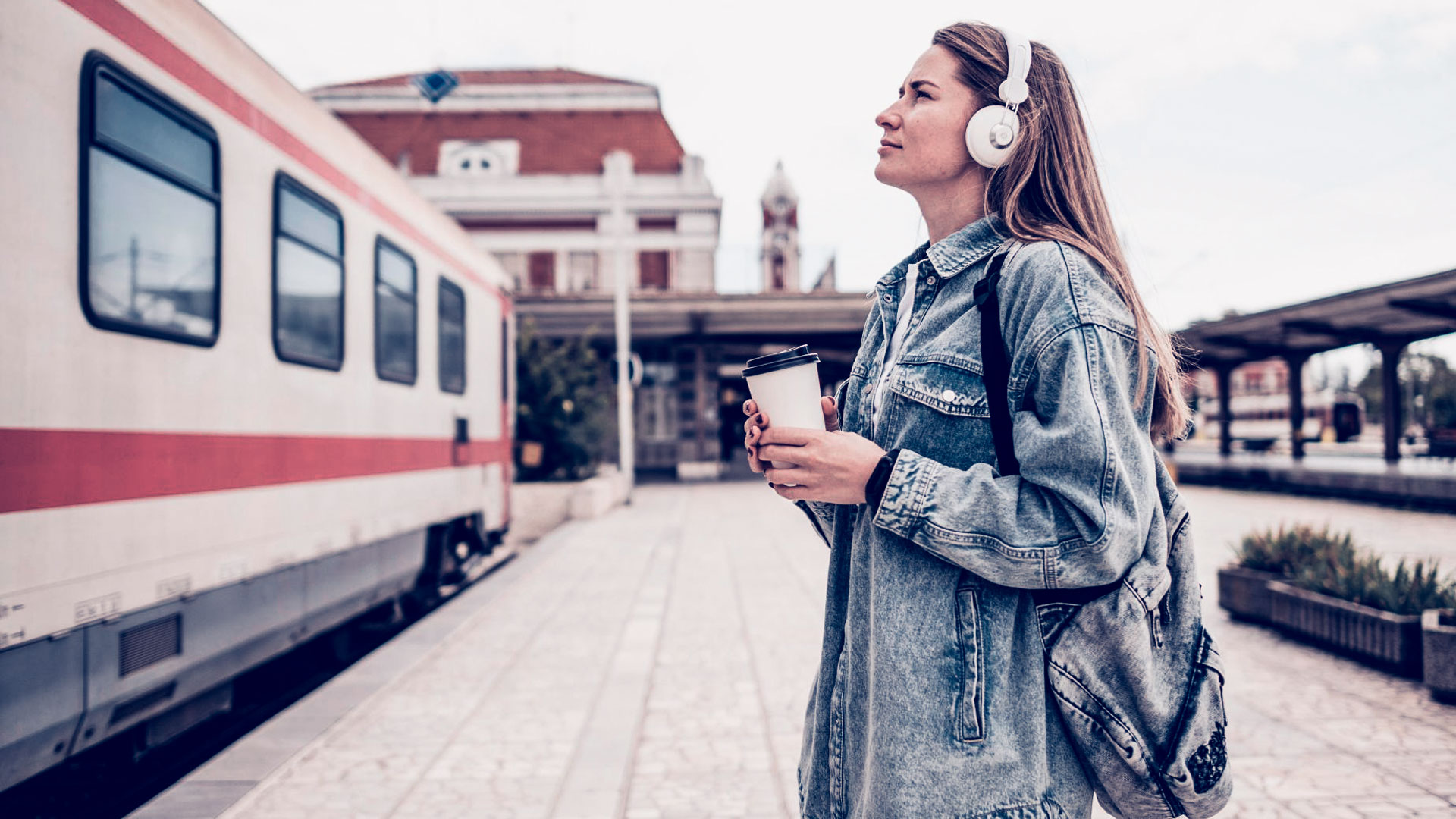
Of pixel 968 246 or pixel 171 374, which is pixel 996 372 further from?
pixel 171 374

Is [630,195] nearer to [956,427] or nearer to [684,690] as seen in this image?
[684,690]

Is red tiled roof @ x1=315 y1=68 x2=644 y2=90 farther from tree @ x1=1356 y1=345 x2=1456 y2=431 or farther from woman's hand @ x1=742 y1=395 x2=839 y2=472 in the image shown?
tree @ x1=1356 y1=345 x2=1456 y2=431

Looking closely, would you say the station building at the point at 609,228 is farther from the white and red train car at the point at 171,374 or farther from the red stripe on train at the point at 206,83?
the white and red train car at the point at 171,374

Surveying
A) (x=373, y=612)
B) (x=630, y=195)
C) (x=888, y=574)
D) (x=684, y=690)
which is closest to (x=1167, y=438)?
(x=888, y=574)

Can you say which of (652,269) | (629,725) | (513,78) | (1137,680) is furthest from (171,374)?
(513,78)

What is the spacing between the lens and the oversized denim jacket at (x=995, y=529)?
44.4 inches

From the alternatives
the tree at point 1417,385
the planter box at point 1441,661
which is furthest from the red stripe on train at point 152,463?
the tree at point 1417,385

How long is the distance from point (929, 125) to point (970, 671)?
782mm

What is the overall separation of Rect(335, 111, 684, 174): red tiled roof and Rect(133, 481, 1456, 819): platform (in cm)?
2706

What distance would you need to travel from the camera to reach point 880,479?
120 cm

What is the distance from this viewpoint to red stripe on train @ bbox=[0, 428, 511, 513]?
9.36ft

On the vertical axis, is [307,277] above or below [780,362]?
above

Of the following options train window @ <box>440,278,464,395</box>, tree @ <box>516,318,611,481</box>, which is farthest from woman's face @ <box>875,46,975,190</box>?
tree @ <box>516,318,611,481</box>

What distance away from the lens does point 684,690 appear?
16.1 ft
